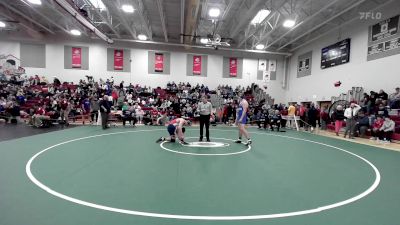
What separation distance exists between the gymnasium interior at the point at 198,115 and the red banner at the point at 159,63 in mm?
103

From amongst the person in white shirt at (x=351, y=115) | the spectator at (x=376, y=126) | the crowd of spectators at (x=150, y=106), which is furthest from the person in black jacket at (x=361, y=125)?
the spectator at (x=376, y=126)

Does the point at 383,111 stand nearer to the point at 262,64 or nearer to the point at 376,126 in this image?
the point at 376,126

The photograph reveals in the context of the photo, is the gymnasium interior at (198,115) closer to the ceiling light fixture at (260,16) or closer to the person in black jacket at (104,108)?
the person in black jacket at (104,108)

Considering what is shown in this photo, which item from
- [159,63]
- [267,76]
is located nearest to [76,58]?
[159,63]

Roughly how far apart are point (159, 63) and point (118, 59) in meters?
4.07

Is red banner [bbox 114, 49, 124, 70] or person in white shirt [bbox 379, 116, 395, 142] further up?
red banner [bbox 114, 49, 124, 70]

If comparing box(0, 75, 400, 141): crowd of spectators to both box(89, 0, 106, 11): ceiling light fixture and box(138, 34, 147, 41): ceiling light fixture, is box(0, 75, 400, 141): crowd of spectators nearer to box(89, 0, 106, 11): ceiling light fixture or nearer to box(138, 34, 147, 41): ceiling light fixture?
box(138, 34, 147, 41): ceiling light fixture

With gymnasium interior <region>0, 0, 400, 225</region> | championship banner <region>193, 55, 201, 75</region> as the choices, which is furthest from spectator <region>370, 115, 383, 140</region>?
championship banner <region>193, 55, 201, 75</region>

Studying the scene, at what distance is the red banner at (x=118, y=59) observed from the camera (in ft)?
74.8

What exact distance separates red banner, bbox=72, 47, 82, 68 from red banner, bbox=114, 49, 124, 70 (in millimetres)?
3262

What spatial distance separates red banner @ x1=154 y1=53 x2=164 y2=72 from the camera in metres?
23.4

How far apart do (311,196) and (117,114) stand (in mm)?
13472

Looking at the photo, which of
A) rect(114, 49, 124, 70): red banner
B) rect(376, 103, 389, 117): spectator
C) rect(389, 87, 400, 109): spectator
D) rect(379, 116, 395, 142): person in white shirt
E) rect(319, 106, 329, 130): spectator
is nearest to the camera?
rect(379, 116, 395, 142): person in white shirt

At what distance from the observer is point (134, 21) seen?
19.1 metres
